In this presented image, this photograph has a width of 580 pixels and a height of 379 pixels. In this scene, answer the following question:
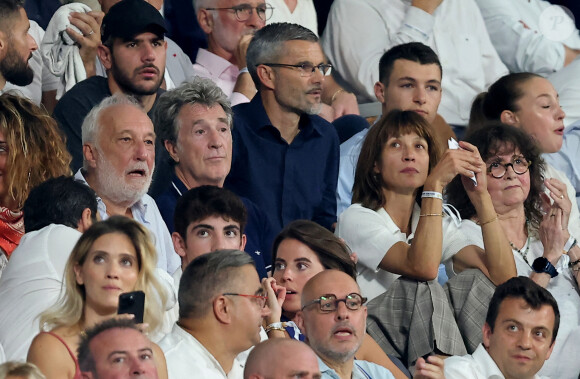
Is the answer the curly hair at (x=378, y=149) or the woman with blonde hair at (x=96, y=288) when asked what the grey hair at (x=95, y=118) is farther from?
the woman with blonde hair at (x=96, y=288)

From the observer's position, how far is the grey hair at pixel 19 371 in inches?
138

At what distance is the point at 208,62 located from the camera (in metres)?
7.52

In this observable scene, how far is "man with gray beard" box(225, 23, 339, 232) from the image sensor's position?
20.9 feet

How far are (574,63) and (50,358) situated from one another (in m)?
5.53

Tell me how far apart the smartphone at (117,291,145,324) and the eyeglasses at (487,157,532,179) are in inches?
102

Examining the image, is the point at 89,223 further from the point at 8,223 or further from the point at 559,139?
the point at 559,139

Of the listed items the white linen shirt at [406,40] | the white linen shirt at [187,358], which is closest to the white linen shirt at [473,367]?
the white linen shirt at [187,358]

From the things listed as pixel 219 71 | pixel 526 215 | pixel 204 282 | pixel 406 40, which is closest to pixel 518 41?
pixel 406 40

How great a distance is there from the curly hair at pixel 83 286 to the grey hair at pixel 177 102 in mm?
1515

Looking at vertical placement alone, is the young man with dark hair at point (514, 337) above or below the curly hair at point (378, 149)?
below

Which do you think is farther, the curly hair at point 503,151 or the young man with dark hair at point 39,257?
the curly hair at point 503,151

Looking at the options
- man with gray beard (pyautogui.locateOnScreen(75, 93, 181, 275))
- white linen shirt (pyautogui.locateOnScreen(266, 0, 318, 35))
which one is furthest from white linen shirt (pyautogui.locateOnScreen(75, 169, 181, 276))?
white linen shirt (pyautogui.locateOnScreen(266, 0, 318, 35))

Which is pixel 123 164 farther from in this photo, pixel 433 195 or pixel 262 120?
pixel 433 195

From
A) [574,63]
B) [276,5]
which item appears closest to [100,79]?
[276,5]
